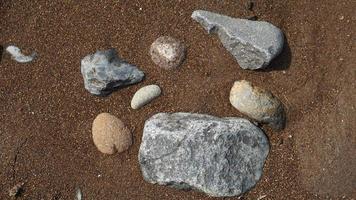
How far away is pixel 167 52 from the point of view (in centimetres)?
380

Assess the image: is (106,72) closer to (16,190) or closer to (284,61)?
(16,190)

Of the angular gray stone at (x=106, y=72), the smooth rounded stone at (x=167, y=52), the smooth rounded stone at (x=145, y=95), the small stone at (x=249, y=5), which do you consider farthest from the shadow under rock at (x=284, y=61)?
the angular gray stone at (x=106, y=72)

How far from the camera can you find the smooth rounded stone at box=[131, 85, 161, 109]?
12.5 feet

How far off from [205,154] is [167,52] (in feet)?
2.45

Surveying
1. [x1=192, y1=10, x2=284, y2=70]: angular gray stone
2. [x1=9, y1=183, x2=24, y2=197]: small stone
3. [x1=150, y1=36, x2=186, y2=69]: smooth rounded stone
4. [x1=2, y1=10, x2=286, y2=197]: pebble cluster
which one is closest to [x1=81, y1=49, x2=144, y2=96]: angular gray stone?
[x1=2, y1=10, x2=286, y2=197]: pebble cluster

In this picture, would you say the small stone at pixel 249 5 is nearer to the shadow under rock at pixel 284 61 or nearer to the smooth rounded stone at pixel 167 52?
the shadow under rock at pixel 284 61

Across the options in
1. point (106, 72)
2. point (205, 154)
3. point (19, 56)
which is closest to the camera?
point (205, 154)

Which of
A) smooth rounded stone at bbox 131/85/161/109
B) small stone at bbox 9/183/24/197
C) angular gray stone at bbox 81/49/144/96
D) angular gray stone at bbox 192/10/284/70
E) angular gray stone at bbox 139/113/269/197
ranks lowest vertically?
small stone at bbox 9/183/24/197

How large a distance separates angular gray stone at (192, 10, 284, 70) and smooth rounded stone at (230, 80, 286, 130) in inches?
6.3

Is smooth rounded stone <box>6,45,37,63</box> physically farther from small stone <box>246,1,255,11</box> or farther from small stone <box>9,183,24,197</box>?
small stone <box>246,1,255,11</box>

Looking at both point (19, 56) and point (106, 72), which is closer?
Answer: point (106, 72)

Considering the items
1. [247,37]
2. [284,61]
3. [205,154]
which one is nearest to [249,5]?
[247,37]

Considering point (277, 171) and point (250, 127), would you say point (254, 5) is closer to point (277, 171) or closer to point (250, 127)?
point (250, 127)

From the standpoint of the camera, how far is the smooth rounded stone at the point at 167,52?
3801 mm
